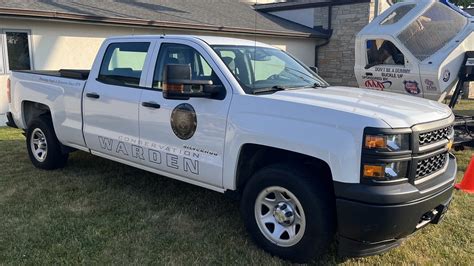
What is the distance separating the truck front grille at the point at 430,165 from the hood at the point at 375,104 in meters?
0.32

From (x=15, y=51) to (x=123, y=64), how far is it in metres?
6.40

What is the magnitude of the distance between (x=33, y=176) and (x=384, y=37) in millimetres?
5880

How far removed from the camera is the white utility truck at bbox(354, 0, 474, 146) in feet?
22.8

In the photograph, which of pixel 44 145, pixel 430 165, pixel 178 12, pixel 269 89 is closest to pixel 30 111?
pixel 44 145

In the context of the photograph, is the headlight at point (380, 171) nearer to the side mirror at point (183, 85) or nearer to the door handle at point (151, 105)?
the side mirror at point (183, 85)

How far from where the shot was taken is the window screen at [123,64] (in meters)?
4.82

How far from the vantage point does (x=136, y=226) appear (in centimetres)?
433

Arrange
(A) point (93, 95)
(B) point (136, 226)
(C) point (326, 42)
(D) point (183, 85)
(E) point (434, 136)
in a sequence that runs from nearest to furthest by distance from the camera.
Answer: (E) point (434, 136), (D) point (183, 85), (B) point (136, 226), (A) point (93, 95), (C) point (326, 42)

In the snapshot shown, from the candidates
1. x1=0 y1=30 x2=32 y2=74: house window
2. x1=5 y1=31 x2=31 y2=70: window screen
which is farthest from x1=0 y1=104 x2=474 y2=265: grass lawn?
x1=5 y1=31 x2=31 y2=70: window screen

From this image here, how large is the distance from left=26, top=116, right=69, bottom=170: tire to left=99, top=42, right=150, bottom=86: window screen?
1.33m

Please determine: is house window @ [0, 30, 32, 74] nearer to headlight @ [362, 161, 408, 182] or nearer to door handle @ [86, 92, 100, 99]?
door handle @ [86, 92, 100, 99]

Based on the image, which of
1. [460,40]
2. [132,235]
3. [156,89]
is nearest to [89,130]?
[156,89]

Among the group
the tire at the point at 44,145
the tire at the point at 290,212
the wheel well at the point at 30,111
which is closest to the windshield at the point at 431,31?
the tire at the point at 290,212

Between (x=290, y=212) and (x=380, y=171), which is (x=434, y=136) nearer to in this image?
(x=380, y=171)
